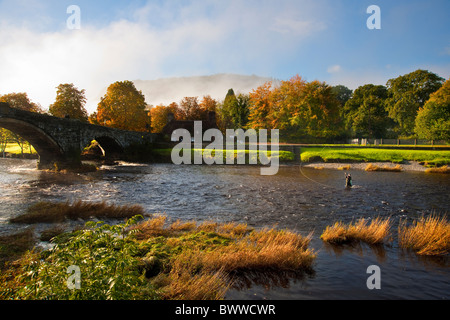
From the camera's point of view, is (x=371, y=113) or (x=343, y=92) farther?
(x=343, y=92)

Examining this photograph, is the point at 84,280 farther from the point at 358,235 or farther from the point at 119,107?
the point at 119,107

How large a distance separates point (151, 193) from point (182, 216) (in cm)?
790

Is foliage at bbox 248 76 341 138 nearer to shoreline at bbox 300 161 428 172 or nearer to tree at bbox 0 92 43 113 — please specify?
shoreline at bbox 300 161 428 172

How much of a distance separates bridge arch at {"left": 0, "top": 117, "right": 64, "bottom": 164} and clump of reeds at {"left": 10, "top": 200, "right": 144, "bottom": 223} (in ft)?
61.2

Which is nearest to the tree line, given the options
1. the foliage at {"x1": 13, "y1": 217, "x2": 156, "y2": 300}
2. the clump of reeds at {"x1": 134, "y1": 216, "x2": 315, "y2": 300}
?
the clump of reeds at {"x1": 134, "y1": 216, "x2": 315, "y2": 300}

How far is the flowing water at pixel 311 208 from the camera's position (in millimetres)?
7348

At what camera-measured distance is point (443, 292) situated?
Answer: 23.5ft

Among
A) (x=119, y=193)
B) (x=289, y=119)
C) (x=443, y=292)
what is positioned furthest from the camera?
(x=289, y=119)

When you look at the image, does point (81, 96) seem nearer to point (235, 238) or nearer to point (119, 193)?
point (119, 193)

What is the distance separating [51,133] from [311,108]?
1977 inches

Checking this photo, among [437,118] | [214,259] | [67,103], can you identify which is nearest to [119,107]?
[67,103]

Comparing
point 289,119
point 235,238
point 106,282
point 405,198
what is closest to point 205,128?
point 289,119

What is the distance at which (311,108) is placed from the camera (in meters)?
59.0

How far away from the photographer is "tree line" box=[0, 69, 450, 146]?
55966 mm
